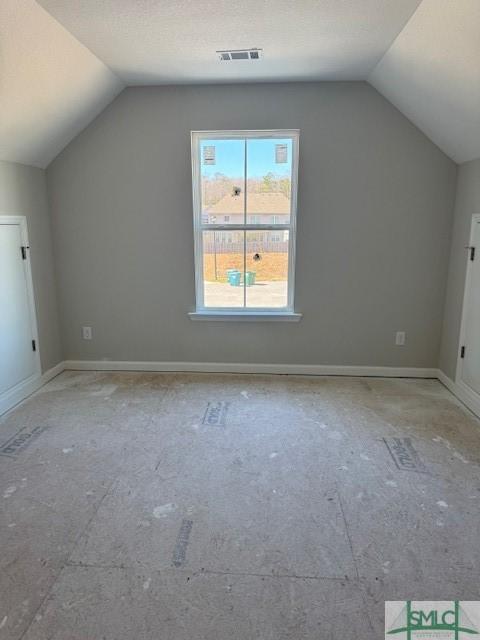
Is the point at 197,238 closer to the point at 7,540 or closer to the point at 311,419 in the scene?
the point at 311,419

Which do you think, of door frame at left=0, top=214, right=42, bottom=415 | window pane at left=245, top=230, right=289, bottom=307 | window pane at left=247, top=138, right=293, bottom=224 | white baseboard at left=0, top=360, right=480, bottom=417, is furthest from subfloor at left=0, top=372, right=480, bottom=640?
window pane at left=247, top=138, right=293, bottom=224

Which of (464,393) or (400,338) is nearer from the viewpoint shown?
(464,393)

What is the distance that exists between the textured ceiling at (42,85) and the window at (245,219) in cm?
90

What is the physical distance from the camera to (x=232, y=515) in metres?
1.91

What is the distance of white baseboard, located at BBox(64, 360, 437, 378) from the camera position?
3.60 meters

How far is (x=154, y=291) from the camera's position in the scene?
361 centimetres

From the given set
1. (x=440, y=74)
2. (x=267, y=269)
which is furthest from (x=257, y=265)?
(x=440, y=74)

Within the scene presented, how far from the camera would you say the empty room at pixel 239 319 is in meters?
1.59

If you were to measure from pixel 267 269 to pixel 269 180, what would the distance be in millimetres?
755

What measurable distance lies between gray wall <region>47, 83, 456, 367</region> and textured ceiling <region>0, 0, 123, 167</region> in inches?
9.0

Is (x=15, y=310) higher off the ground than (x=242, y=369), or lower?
higher

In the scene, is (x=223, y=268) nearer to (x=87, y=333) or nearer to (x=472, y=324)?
(x=87, y=333)

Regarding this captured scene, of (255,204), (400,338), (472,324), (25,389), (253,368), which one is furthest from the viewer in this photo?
(253,368)

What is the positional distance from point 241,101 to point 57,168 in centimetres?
167
